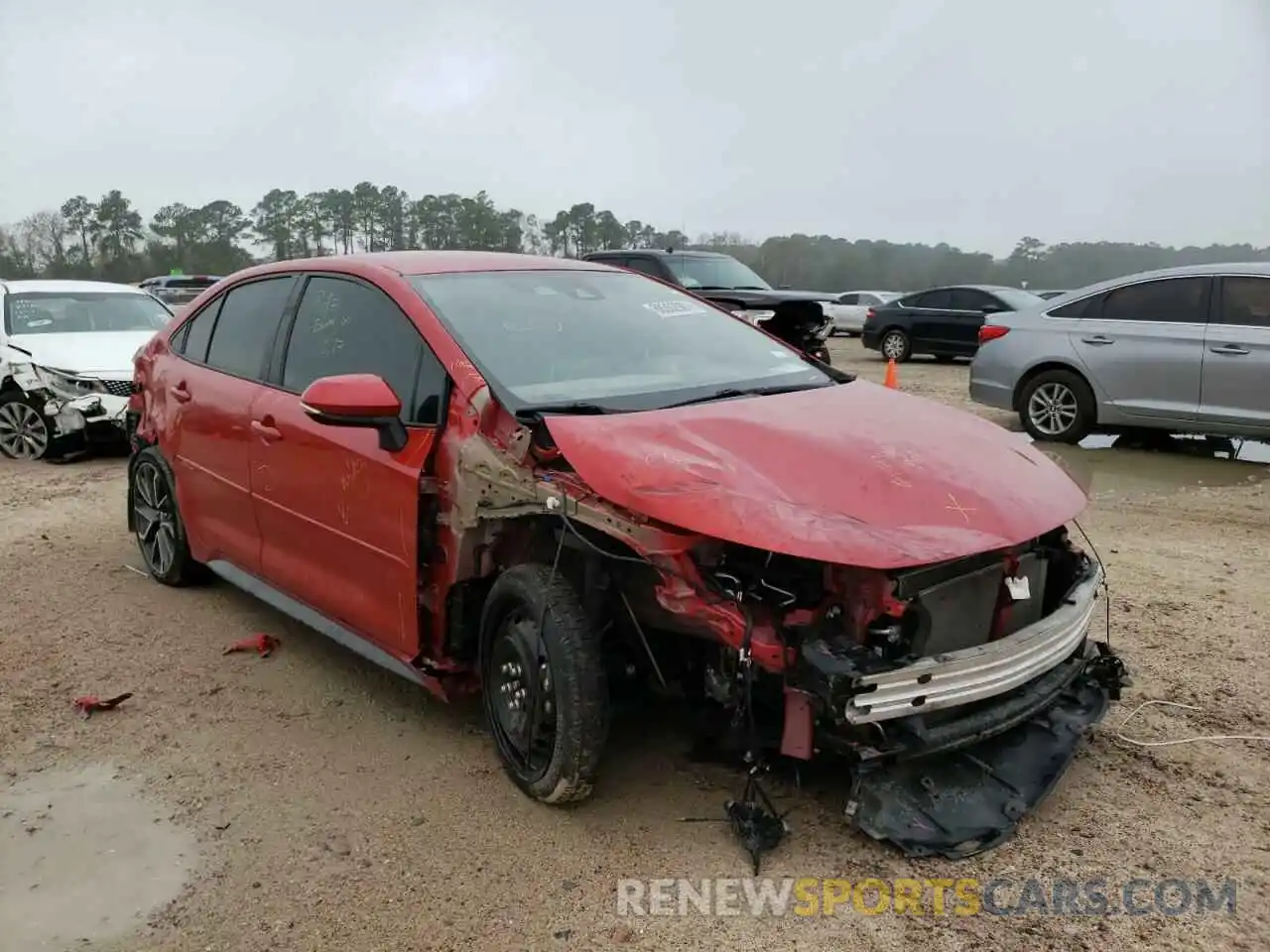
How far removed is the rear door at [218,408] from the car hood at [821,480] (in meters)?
1.93

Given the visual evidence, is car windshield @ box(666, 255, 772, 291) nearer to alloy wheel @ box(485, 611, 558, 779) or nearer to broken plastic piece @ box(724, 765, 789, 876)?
alloy wheel @ box(485, 611, 558, 779)

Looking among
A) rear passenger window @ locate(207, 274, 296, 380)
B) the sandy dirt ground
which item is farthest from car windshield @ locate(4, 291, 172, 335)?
the sandy dirt ground

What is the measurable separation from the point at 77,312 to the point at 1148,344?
33.2 ft

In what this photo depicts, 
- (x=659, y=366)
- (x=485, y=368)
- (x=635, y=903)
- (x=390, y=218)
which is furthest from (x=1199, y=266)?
(x=390, y=218)

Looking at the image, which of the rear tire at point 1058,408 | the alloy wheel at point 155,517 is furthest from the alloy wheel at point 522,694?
the rear tire at point 1058,408

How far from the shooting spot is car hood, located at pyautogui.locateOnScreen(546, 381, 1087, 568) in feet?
8.49

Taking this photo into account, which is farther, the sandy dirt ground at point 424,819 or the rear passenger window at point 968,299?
the rear passenger window at point 968,299

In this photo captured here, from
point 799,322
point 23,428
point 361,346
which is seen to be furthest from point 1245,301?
point 23,428

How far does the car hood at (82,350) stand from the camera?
905 centimetres

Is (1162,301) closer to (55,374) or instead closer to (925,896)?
(925,896)

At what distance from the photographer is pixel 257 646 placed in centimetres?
448

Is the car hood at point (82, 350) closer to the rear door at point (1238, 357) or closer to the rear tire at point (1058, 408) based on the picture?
the rear tire at point (1058, 408)

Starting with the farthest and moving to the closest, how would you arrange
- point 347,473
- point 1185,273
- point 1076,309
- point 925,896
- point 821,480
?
1. point 1076,309
2. point 1185,273
3. point 347,473
4. point 821,480
5. point 925,896

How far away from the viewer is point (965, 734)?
9.05 ft
